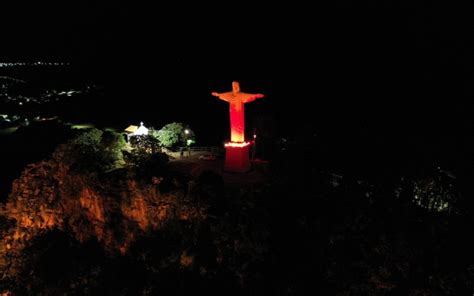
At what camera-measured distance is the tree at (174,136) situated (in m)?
19.1

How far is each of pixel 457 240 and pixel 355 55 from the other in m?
12.2

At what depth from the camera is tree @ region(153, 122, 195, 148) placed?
1909 cm

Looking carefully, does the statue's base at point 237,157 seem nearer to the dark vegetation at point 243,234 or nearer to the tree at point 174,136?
the dark vegetation at point 243,234

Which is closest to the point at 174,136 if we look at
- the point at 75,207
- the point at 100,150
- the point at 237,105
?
the point at 100,150

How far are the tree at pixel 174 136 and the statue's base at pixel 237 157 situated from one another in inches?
202

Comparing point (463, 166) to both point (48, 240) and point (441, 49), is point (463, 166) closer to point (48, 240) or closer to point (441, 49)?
point (441, 49)

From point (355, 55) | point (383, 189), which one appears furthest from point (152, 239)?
point (355, 55)

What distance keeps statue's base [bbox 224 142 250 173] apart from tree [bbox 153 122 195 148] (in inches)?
202

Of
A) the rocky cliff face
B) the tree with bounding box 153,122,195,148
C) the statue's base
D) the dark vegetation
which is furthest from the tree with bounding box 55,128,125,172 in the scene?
the statue's base

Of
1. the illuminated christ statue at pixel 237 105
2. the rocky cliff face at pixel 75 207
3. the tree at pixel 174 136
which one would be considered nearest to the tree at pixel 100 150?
the rocky cliff face at pixel 75 207

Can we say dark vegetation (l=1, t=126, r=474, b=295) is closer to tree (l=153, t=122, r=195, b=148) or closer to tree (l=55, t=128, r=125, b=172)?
tree (l=55, t=128, r=125, b=172)

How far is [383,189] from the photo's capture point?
847 cm

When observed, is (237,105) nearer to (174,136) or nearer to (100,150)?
(174,136)

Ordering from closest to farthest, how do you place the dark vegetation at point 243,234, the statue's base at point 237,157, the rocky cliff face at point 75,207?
the dark vegetation at point 243,234
the rocky cliff face at point 75,207
the statue's base at point 237,157
